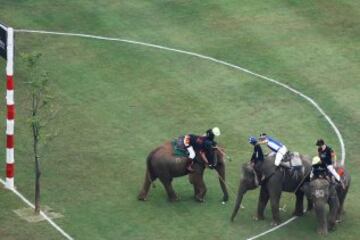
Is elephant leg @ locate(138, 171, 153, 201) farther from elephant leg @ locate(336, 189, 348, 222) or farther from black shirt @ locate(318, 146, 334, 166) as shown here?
elephant leg @ locate(336, 189, 348, 222)

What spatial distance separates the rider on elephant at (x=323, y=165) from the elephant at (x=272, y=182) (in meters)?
0.71

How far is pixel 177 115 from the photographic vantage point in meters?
46.1

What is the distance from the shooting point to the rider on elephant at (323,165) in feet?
125

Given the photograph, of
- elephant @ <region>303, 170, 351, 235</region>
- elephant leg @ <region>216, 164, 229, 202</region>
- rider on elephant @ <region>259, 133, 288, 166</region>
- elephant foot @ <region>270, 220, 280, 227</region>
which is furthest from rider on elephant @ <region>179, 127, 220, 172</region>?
elephant @ <region>303, 170, 351, 235</region>

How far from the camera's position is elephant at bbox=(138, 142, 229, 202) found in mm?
39812

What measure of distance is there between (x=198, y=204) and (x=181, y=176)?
121 centimetres

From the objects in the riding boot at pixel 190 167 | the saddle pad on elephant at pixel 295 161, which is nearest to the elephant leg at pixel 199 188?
the riding boot at pixel 190 167

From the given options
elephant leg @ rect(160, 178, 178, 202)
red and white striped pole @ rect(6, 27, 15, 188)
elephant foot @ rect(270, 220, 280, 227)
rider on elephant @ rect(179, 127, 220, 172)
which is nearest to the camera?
elephant foot @ rect(270, 220, 280, 227)

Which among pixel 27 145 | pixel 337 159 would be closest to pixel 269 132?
pixel 337 159

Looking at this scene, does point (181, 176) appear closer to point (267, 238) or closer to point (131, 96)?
point (267, 238)

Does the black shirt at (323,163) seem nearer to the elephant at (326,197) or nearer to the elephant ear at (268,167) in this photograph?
the elephant at (326,197)

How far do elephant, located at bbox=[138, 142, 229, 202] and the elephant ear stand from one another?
177 centimetres

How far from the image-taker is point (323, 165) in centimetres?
3809

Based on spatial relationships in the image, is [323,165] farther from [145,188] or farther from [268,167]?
[145,188]
